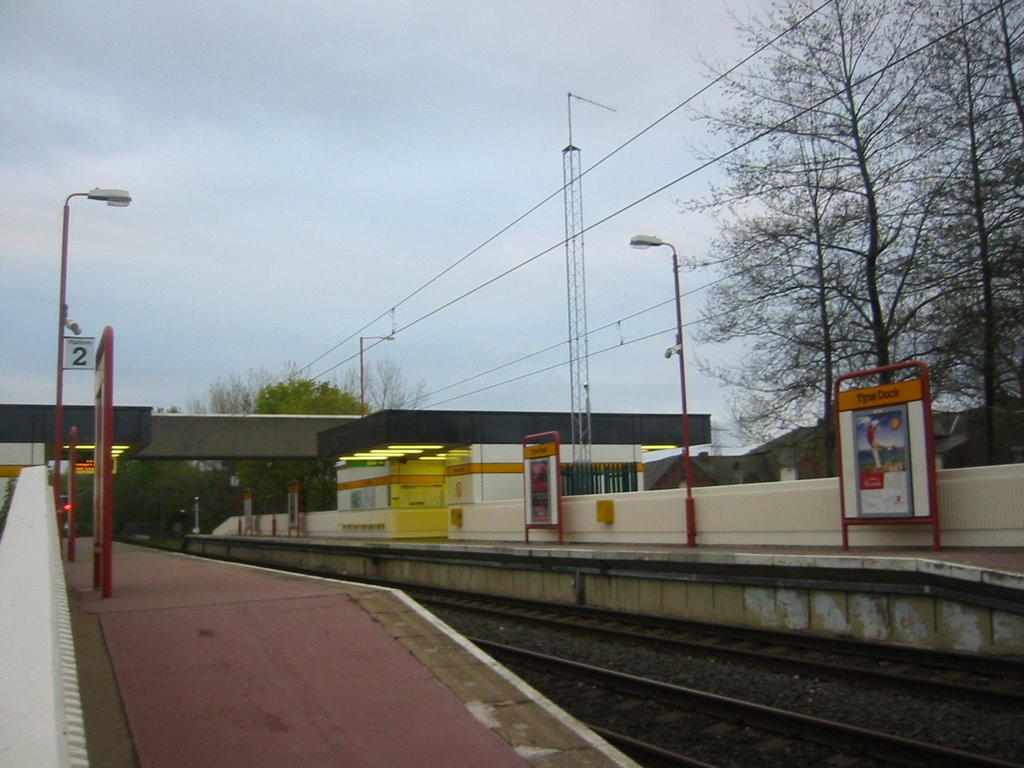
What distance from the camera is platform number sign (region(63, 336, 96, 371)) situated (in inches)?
802

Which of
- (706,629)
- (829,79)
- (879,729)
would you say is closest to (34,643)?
(879,729)

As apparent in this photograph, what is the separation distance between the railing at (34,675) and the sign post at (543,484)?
15.3 metres

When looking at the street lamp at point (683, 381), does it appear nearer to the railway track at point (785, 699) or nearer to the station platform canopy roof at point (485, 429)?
the railway track at point (785, 699)

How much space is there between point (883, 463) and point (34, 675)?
11960 mm

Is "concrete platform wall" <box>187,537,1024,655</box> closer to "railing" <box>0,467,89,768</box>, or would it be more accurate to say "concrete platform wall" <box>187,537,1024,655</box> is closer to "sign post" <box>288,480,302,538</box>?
"railing" <box>0,467,89,768</box>

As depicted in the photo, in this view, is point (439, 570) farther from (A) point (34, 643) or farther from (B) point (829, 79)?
(A) point (34, 643)

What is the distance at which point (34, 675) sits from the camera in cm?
396

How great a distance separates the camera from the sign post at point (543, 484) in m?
22.2

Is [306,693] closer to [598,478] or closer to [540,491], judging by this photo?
[540,491]

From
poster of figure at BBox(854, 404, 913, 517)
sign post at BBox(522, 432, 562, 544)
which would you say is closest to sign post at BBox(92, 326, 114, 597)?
poster of figure at BBox(854, 404, 913, 517)

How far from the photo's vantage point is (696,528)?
18.6 meters

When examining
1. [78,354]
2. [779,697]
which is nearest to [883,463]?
[779,697]

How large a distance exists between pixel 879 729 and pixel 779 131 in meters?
14.6

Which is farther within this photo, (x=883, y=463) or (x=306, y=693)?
(x=883, y=463)
